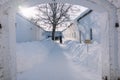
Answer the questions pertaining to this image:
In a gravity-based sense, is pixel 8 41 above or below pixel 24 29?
below

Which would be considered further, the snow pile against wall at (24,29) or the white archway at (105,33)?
the snow pile against wall at (24,29)

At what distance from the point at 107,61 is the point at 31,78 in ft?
9.21

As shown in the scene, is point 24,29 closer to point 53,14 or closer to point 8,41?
point 53,14

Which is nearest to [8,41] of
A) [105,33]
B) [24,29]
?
[105,33]

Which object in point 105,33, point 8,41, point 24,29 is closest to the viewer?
point 8,41

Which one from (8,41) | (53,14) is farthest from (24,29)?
(8,41)

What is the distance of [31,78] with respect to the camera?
7293 millimetres

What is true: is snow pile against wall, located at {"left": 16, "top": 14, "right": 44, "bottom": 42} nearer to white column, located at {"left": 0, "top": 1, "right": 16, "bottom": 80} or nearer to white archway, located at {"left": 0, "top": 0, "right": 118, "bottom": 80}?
white column, located at {"left": 0, "top": 1, "right": 16, "bottom": 80}

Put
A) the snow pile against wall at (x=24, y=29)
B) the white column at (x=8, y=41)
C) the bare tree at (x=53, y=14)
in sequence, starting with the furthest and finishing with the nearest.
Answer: the bare tree at (x=53, y=14) < the snow pile against wall at (x=24, y=29) < the white column at (x=8, y=41)

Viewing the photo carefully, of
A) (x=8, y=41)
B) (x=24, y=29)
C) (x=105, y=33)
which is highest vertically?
(x=24, y=29)

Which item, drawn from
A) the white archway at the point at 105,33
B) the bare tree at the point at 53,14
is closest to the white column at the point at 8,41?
the white archway at the point at 105,33

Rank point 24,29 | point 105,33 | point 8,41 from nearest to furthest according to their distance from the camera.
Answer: point 8,41 < point 105,33 < point 24,29

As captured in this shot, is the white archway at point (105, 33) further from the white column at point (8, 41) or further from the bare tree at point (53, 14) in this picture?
the bare tree at point (53, 14)

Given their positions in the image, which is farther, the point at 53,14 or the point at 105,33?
the point at 53,14
